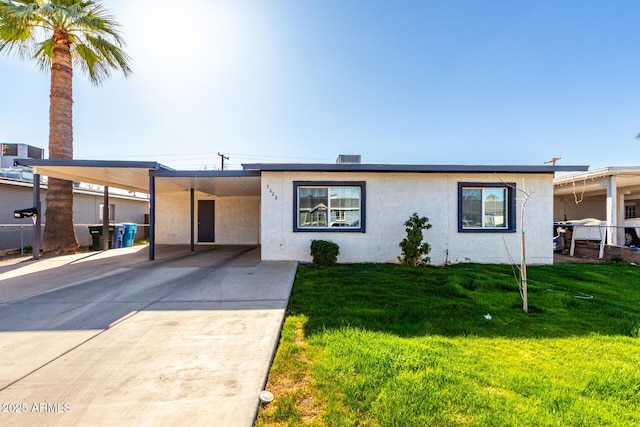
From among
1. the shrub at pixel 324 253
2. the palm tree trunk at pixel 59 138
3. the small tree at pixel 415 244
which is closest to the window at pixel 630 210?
the small tree at pixel 415 244

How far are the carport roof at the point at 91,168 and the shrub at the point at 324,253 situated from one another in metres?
5.25

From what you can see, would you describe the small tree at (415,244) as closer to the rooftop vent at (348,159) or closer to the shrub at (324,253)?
the shrub at (324,253)

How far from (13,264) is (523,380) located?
1194cm

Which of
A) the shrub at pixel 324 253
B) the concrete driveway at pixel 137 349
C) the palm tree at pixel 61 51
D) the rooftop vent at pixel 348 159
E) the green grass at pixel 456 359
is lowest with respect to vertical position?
the concrete driveway at pixel 137 349

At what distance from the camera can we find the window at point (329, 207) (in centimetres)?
787

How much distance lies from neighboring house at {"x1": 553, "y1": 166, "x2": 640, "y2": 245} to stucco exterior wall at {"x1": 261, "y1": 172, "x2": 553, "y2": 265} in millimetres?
4007

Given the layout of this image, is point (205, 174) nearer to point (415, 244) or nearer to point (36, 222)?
point (36, 222)

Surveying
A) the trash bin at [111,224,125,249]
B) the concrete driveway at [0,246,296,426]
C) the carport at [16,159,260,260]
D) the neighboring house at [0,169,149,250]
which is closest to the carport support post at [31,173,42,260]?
the carport at [16,159,260,260]

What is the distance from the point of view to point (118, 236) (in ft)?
39.6

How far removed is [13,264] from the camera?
7805 millimetres

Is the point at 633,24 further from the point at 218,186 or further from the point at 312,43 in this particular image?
the point at 218,186

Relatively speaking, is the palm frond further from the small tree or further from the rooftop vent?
the small tree

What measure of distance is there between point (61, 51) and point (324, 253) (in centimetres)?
1134

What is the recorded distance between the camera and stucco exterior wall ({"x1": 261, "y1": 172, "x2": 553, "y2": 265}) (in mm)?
7777
